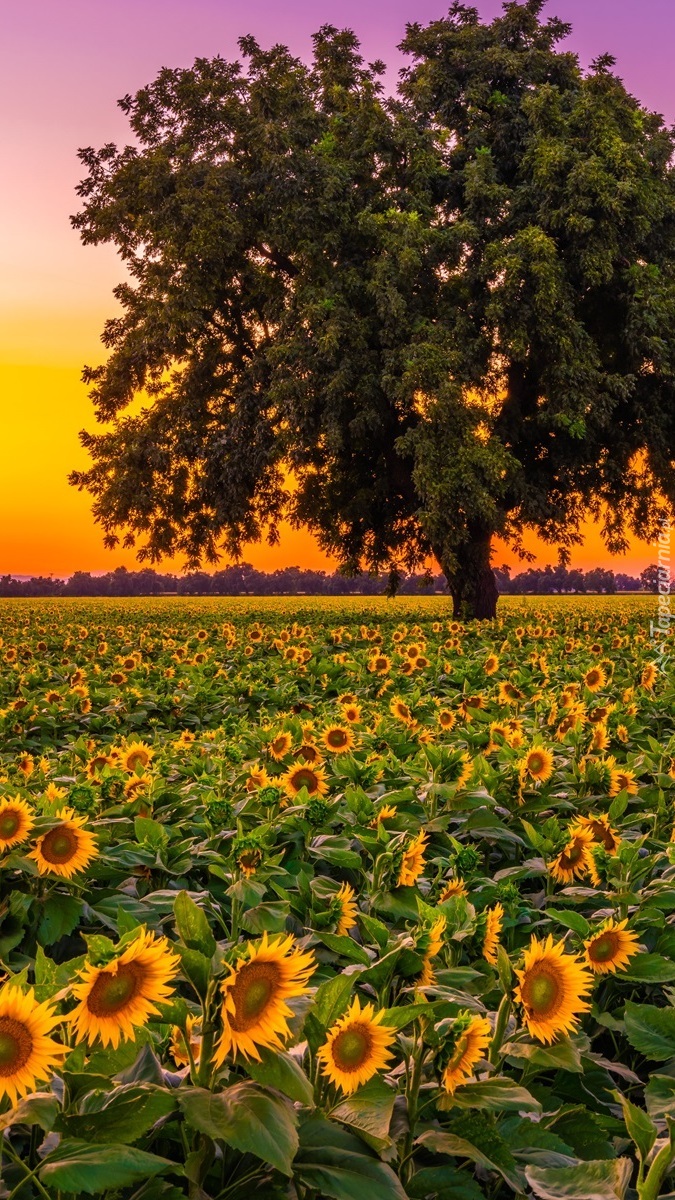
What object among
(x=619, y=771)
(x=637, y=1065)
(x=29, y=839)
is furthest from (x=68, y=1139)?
(x=619, y=771)

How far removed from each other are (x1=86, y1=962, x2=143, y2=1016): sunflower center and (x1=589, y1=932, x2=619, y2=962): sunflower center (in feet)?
3.51

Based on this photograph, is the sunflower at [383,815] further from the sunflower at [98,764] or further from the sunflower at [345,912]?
the sunflower at [98,764]

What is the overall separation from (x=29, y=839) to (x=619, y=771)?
2.47m

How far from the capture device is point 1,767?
6215 mm

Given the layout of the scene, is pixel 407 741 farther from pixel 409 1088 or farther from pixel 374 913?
pixel 409 1088

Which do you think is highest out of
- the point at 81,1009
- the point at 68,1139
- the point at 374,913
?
the point at 81,1009

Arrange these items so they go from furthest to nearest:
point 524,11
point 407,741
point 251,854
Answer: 1. point 524,11
2. point 407,741
3. point 251,854

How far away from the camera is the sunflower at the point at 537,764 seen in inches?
149

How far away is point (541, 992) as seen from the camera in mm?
1614

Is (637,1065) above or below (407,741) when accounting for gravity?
below

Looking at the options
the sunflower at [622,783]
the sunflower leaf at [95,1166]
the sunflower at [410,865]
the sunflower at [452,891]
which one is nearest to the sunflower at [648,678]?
the sunflower at [622,783]

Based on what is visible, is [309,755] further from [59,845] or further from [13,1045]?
[13,1045]

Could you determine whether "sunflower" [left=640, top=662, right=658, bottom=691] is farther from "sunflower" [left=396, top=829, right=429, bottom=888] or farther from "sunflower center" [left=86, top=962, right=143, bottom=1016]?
"sunflower center" [left=86, top=962, right=143, bottom=1016]

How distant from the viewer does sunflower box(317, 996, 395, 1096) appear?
139cm
